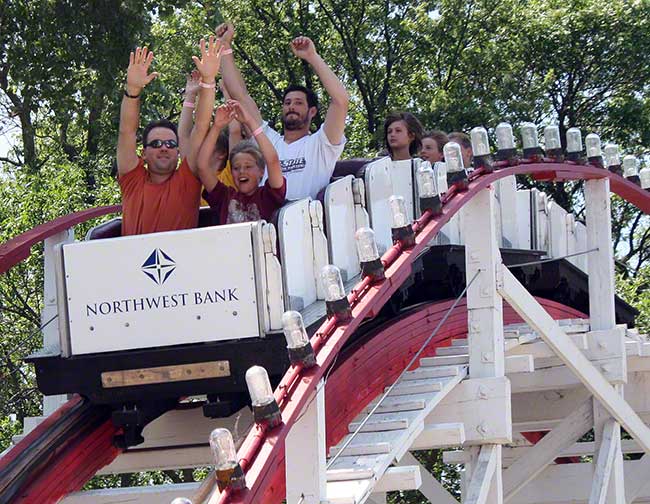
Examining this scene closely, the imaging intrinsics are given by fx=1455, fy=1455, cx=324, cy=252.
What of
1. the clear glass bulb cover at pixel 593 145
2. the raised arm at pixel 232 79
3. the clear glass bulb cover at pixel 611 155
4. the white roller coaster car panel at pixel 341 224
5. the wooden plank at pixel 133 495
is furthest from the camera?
the clear glass bulb cover at pixel 611 155

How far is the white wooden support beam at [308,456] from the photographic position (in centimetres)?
587

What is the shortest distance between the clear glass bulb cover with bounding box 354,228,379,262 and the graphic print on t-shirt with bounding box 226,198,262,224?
885 millimetres

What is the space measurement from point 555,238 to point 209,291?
4525 mm

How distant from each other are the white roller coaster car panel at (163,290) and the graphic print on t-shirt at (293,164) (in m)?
1.32

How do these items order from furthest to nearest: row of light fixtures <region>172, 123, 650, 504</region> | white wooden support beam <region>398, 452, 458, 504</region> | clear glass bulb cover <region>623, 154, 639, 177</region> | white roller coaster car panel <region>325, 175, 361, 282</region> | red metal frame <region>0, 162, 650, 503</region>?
white wooden support beam <region>398, 452, 458, 504</region>
clear glass bulb cover <region>623, 154, 639, 177</region>
white roller coaster car panel <region>325, 175, 361, 282</region>
red metal frame <region>0, 162, 650, 503</region>
row of light fixtures <region>172, 123, 650, 504</region>

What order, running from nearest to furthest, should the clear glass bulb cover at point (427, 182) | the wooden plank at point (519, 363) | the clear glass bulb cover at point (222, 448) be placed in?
the clear glass bulb cover at point (222, 448)
the clear glass bulb cover at point (427, 182)
the wooden plank at point (519, 363)

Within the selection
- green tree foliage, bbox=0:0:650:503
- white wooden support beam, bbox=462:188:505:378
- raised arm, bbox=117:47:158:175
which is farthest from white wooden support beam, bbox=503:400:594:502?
green tree foliage, bbox=0:0:650:503

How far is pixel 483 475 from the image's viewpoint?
7.83 meters

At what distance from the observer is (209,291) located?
6484 millimetres

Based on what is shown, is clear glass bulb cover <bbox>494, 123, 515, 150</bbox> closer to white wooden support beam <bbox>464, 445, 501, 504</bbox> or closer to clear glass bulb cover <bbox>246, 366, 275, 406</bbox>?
white wooden support beam <bbox>464, 445, 501, 504</bbox>

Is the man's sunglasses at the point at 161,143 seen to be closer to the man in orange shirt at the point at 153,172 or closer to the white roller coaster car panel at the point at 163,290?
the man in orange shirt at the point at 153,172

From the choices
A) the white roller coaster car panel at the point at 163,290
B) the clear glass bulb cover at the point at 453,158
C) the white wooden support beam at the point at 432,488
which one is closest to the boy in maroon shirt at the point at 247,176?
the white roller coaster car panel at the point at 163,290

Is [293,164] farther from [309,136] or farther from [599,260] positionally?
[599,260]

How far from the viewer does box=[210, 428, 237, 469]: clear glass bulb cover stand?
4.75m
